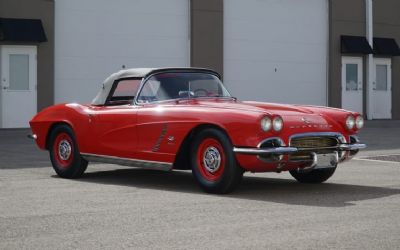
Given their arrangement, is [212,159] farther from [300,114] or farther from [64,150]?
[64,150]

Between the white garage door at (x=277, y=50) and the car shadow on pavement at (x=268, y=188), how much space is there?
13.1 metres

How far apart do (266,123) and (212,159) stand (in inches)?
29.2

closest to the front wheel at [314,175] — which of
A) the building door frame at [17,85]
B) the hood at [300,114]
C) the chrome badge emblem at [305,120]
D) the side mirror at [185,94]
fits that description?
the hood at [300,114]

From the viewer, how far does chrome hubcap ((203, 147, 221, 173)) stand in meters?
8.05

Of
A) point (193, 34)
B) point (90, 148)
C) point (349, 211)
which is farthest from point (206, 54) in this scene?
point (349, 211)

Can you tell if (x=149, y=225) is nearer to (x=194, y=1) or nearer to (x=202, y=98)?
(x=202, y=98)

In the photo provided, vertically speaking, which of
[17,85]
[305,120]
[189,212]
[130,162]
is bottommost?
[189,212]

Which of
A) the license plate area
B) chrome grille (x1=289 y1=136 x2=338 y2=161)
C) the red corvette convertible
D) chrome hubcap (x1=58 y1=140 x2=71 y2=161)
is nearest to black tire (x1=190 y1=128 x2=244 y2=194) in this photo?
the red corvette convertible

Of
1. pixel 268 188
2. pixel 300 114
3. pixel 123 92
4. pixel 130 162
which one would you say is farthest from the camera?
pixel 123 92

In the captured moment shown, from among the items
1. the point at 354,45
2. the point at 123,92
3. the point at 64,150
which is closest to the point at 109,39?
the point at 354,45

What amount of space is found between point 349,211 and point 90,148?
12.5ft

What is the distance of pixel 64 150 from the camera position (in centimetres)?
989

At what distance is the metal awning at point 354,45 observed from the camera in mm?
26000

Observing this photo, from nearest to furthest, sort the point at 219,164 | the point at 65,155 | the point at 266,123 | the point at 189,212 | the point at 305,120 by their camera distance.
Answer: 1. the point at 189,212
2. the point at 266,123
3. the point at 219,164
4. the point at 305,120
5. the point at 65,155
